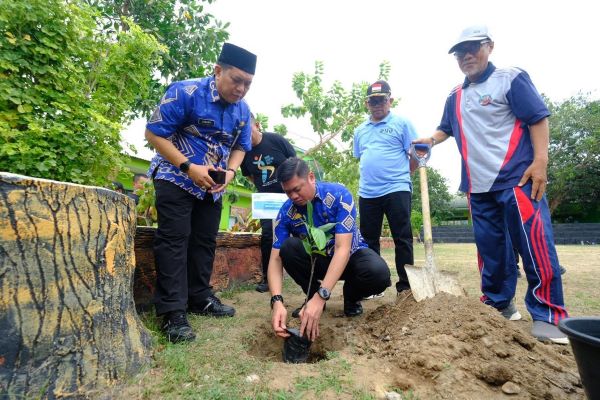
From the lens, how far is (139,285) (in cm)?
259

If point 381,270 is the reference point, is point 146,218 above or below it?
above

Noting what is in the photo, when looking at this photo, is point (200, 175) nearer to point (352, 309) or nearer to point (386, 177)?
point (352, 309)

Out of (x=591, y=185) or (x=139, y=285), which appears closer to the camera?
(x=139, y=285)

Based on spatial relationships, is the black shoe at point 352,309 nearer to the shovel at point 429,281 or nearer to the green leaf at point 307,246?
the shovel at point 429,281

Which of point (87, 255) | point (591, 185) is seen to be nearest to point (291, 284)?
point (87, 255)

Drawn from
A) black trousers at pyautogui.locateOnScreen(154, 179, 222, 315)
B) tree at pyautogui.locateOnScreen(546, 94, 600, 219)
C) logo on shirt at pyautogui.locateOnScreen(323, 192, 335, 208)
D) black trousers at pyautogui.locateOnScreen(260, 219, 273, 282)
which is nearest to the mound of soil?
logo on shirt at pyautogui.locateOnScreen(323, 192, 335, 208)

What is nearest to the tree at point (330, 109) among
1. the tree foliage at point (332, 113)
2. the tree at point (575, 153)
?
the tree foliage at point (332, 113)

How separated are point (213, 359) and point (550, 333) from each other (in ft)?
6.03

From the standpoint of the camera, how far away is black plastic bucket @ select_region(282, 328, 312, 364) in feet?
6.77

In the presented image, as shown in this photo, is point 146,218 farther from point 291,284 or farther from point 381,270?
point 381,270

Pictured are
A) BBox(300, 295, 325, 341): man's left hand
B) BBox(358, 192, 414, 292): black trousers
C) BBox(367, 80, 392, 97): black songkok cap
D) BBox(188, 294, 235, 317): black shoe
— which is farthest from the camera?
BBox(367, 80, 392, 97): black songkok cap

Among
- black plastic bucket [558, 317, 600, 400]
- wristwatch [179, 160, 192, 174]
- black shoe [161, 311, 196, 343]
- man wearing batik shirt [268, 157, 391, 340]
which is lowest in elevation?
black shoe [161, 311, 196, 343]

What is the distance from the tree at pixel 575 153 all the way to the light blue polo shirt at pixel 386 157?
23.8m

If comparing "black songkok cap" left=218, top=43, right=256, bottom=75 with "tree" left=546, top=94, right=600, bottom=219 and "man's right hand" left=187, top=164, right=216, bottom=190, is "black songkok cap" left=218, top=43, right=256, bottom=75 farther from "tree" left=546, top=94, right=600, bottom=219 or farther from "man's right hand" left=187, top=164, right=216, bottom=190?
"tree" left=546, top=94, right=600, bottom=219
